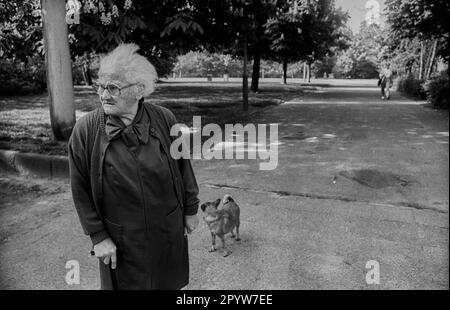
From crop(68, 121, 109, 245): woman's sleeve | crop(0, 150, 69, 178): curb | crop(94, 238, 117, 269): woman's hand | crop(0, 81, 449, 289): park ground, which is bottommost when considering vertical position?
crop(0, 81, 449, 289): park ground

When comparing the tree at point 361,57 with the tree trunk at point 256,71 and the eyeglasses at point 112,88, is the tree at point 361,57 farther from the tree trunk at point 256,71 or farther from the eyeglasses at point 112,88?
the eyeglasses at point 112,88

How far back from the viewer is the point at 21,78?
68.6ft

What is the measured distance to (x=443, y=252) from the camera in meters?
3.68

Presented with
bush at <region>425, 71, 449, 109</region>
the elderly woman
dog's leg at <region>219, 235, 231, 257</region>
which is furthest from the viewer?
bush at <region>425, 71, 449, 109</region>

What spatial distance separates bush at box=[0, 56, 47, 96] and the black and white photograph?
831 centimetres

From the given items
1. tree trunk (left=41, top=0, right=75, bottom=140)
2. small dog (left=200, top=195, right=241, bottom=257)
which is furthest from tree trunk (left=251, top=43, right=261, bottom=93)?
small dog (left=200, top=195, right=241, bottom=257)

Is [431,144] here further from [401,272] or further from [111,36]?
[111,36]

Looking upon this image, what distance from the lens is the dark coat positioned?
216 centimetres

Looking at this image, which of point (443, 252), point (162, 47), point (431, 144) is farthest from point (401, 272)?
point (162, 47)

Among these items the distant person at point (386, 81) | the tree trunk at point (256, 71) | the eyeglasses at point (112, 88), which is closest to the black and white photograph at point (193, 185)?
the eyeglasses at point (112, 88)

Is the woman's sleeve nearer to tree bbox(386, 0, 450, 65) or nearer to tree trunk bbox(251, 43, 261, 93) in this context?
tree bbox(386, 0, 450, 65)

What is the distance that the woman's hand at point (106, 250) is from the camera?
2191mm

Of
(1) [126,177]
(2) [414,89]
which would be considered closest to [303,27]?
(2) [414,89]
